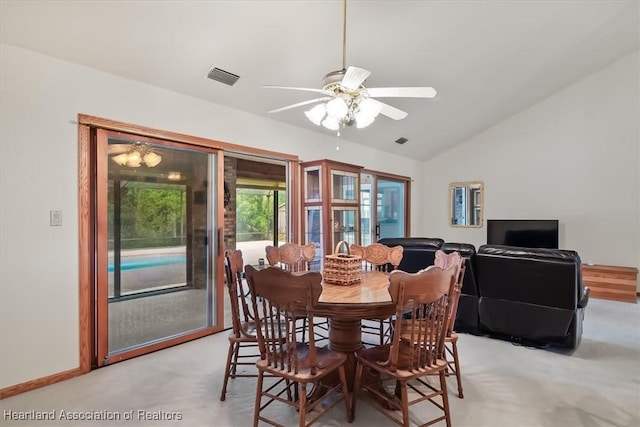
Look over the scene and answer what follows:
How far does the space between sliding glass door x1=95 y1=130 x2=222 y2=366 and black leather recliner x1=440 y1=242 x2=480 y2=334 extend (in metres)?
2.55

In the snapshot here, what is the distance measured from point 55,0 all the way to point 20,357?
2.45m

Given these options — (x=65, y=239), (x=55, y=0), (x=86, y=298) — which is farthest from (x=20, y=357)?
(x=55, y=0)

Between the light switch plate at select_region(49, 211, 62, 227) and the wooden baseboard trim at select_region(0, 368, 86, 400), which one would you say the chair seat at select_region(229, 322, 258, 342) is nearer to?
the wooden baseboard trim at select_region(0, 368, 86, 400)

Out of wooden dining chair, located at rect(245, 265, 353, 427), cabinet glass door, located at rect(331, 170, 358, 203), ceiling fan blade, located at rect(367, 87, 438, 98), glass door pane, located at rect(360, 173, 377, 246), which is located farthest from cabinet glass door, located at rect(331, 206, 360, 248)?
wooden dining chair, located at rect(245, 265, 353, 427)

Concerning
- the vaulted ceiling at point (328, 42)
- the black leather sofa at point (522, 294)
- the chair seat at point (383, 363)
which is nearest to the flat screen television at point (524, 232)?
the vaulted ceiling at point (328, 42)

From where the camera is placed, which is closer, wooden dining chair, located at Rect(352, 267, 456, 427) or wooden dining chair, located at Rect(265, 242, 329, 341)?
wooden dining chair, located at Rect(352, 267, 456, 427)

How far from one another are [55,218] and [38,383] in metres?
1.21

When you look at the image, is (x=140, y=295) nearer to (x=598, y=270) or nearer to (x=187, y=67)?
(x=187, y=67)

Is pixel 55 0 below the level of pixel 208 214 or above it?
above

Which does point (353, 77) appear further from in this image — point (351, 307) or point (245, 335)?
point (245, 335)

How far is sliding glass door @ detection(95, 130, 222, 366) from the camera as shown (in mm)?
2864

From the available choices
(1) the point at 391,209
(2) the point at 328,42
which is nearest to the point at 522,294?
(2) the point at 328,42

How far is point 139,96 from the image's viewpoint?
2.98m

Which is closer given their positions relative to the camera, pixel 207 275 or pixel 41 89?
pixel 41 89
